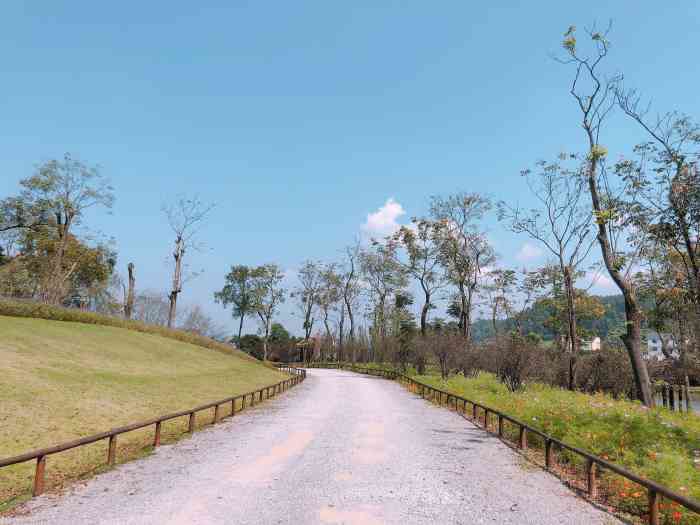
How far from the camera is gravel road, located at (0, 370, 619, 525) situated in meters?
6.79

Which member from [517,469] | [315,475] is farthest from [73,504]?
[517,469]

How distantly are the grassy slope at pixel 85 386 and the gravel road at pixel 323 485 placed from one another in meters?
1.64

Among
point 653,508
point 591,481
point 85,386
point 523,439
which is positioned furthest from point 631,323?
point 85,386

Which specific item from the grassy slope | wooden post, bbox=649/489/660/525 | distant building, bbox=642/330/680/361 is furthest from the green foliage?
distant building, bbox=642/330/680/361

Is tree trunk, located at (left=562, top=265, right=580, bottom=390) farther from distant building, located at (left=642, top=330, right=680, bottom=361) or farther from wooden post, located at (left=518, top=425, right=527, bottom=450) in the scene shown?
wooden post, located at (left=518, top=425, right=527, bottom=450)

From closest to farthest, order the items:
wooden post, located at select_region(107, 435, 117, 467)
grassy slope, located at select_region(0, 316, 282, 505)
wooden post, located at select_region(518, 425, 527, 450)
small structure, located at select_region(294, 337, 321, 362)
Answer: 1. wooden post, located at select_region(107, 435, 117, 467)
2. grassy slope, located at select_region(0, 316, 282, 505)
3. wooden post, located at select_region(518, 425, 527, 450)
4. small structure, located at select_region(294, 337, 321, 362)

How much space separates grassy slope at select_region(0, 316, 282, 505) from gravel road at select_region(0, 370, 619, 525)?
1.64m

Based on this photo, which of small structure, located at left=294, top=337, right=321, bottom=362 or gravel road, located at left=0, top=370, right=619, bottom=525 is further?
small structure, located at left=294, top=337, right=321, bottom=362

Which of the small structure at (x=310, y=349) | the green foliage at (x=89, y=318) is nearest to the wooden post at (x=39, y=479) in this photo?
the green foliage at (x=89, y=318)

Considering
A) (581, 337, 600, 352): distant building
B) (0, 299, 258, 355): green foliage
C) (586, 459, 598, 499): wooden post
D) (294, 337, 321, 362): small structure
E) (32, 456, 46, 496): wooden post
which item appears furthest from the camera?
(294, 337, 321, 362): small structure

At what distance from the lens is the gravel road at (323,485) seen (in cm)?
679

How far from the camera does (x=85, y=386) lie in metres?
18.8

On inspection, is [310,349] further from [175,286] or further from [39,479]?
[39,479]

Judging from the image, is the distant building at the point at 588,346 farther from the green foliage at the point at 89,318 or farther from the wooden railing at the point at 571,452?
the green foliage at the point at 89,318
